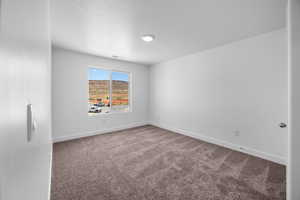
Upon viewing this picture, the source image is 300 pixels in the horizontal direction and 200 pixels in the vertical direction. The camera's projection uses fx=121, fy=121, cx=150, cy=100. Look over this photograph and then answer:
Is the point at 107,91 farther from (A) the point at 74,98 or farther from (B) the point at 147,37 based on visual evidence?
(B) the point at 147,37

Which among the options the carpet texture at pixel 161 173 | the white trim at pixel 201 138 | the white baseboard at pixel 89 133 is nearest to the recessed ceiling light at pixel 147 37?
the carpet texture at pixel 161 173

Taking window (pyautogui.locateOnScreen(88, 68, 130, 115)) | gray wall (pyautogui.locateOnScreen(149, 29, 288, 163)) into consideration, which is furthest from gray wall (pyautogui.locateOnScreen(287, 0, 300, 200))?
window (pyautogui.locateOnScreen(88, 68, 130, 115))

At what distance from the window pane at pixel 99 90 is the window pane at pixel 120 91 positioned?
0.70 feet

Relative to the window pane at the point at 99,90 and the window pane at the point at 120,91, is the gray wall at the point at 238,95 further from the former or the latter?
the window pane at the point at 99,90

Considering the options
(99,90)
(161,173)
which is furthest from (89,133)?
(161,173)

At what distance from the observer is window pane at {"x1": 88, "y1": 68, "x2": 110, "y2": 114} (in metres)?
3.75

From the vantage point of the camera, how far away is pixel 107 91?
410 cm

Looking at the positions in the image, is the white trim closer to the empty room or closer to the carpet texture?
the empty room

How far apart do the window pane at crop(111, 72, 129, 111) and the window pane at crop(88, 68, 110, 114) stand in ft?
0.70

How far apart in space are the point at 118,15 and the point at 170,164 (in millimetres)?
2598

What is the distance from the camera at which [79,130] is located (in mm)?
3459

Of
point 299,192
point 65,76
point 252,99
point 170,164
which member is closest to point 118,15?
point 65,76

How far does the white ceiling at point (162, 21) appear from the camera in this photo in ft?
5.25

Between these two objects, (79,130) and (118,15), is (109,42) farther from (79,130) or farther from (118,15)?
(79,130)
